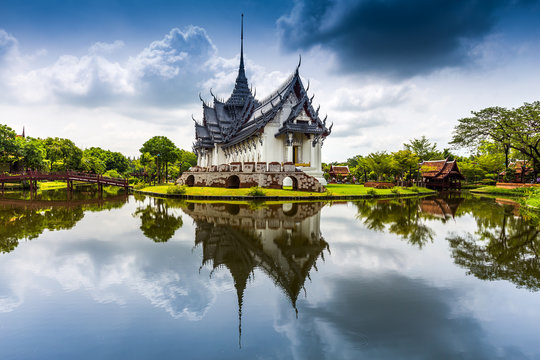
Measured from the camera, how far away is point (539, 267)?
7.18 m

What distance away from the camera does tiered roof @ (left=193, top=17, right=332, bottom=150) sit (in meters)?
30.4

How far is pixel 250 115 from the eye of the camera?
39.6 metres

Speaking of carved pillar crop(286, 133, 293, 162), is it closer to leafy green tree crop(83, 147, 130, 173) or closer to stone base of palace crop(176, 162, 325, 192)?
stone base of palace crop(176, 162, 325, 192)

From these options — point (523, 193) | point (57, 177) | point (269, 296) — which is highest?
point (57, 177)

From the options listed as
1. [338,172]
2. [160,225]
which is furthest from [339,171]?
[160,225]

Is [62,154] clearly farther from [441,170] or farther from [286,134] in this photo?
[441,170]

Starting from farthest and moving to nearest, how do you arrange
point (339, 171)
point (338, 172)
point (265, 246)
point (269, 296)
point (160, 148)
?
point (339, 171), point (338, 172), point (160, 148), point (265, 246), point (269, 296)

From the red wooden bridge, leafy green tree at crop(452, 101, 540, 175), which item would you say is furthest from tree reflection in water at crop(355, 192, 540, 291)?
the red wooden bridge

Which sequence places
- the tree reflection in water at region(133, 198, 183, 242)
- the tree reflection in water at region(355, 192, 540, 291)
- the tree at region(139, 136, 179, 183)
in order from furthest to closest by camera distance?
the tree at region(139, 136, 179, 183)
the tree reflection in water at region(133, 198, 183, 242)
the tree reflection in water at region(355, 192, 540, 291)

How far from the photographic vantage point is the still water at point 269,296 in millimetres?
3959

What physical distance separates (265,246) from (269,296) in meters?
3.37

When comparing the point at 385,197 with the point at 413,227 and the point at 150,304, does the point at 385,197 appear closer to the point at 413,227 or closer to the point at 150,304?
the point at 413,227

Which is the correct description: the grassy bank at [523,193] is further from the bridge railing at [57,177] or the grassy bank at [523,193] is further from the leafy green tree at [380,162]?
the bridge railing at [57,177]

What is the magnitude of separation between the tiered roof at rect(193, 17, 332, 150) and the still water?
2158cm
